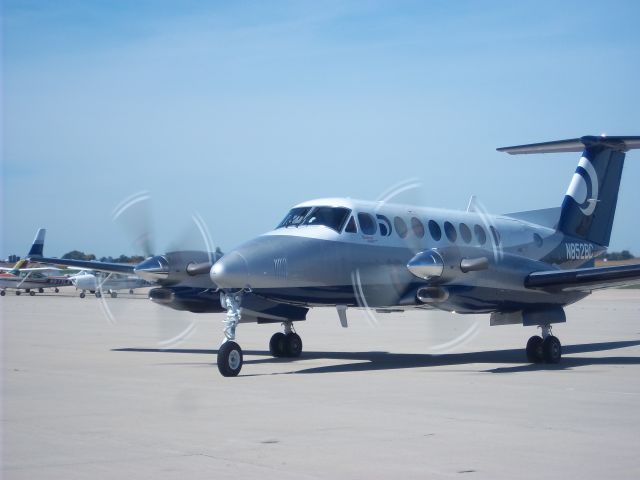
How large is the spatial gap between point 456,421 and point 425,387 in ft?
11.1

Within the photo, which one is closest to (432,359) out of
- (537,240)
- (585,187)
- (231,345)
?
(537,240)

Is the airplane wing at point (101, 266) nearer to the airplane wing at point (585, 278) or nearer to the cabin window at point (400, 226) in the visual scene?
the cabin window at point (400, 226)

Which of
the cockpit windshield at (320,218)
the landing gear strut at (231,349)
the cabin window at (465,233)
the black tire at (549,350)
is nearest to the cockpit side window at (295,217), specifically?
the cockpit windshield at (320,218)

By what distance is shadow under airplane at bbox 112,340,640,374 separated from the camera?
16766 mm

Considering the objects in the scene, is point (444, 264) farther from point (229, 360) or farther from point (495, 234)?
point (495, 234)

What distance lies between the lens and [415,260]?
52.9 feet

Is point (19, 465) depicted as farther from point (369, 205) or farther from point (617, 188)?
point (617, 188)

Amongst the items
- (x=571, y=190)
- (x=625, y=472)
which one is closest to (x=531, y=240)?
(x=571, y=190)

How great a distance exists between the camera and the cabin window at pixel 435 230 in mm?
18609

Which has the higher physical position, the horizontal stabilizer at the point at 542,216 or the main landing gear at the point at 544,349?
the horizontal stabilizer at the point at 542,216

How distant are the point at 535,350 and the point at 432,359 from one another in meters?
2.24

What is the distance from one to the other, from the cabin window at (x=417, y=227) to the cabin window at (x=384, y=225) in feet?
1.98

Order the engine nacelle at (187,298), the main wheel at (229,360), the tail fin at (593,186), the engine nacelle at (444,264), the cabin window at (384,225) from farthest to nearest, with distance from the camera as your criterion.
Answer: the tail fin at (593,186) → the engine nacelle at (187,298) → the cabin window at (384,225) → the engine nacelle at (444,264) → the main wheel at (229,360)

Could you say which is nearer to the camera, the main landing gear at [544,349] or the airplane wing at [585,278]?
the airplane wing at [585,278]
